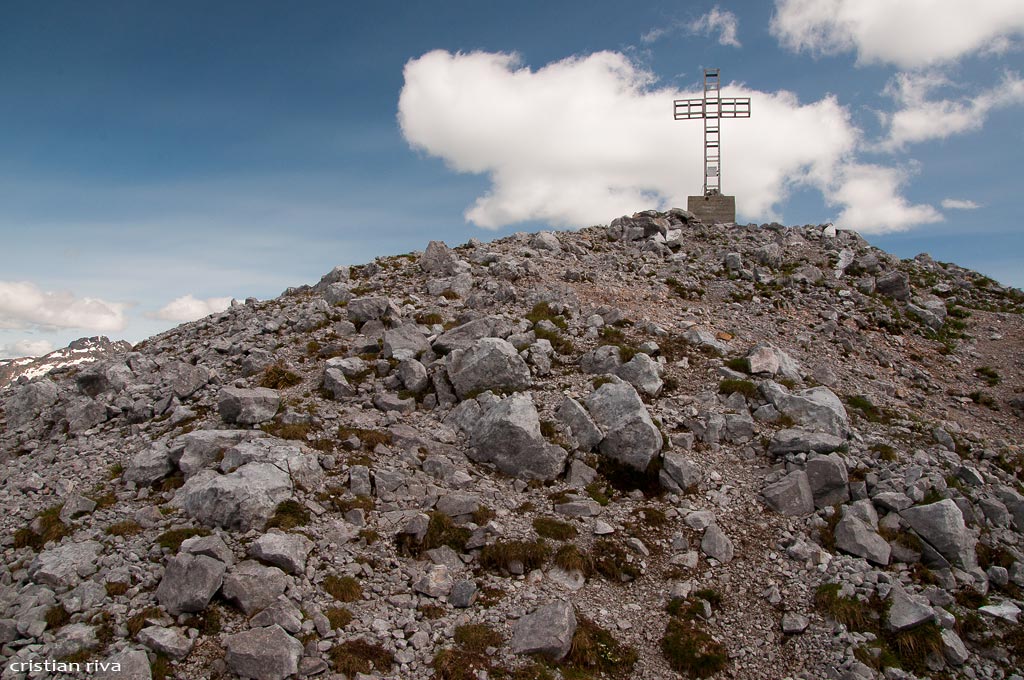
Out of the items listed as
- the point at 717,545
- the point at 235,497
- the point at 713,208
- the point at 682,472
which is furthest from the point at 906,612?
the point at 713,208

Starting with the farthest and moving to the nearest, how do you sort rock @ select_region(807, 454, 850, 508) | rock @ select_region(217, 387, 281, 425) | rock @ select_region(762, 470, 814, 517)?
rock @ select_region(217, 387, 281, 425) → rock @ select_region(807, 454, 850, 508) → rock @ select_region(762, 470, 814, 517)

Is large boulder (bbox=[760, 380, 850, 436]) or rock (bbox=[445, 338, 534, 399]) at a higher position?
rock (bbox=[445, 338, 534, 399])

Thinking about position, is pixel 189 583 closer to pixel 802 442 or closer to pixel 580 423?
pixel 580 423

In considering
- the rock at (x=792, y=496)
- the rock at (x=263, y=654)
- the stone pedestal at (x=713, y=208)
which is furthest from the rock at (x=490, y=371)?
the stone pedestal at (x=713, y=208)

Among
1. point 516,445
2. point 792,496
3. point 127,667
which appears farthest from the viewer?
point 516,445

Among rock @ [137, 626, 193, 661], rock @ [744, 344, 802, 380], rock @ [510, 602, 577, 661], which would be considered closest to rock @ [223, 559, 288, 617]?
rock @ [137, 626, 193, 661]

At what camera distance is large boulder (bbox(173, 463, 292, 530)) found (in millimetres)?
14516

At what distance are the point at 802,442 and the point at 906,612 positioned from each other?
19.9 feet

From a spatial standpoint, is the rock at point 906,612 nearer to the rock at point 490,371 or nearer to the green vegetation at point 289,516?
the rock at point 490,371

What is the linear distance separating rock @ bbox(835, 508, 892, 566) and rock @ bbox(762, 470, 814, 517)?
3.57 feet

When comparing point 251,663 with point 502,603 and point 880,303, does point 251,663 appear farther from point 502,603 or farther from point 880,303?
point 880,303

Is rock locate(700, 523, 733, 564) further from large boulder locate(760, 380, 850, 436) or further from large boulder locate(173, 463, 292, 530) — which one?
large boulder locate(173, 463, 292, 530)

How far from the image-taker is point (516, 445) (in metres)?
18.0

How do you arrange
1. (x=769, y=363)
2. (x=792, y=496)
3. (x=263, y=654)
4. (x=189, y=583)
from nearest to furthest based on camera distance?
(x=263, y=654) < (x=189, y=583) < (x=792, y=496) < (x=769, y=363)
